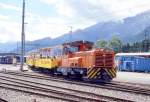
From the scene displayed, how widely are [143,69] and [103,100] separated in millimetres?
39871

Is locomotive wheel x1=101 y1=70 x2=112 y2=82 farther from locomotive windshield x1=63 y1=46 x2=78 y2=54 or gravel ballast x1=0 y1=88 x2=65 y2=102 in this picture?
gravel ballast x1=0 y1=88 x2=65 y2=102

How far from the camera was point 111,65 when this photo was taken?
27.2 meters

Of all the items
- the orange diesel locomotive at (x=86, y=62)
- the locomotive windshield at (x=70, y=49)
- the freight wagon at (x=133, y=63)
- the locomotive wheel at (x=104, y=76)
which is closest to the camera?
the orange diesel locomotive at (x=86, y=62)

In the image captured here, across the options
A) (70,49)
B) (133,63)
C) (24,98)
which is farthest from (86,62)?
(133,63)

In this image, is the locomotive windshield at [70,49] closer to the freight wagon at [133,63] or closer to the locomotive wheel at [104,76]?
the locomotive wheel at [104,76]

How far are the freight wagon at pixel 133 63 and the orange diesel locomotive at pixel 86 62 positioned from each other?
25348mm

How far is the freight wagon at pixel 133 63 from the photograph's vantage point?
5419 centimetres

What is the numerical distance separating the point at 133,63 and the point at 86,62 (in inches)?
1166

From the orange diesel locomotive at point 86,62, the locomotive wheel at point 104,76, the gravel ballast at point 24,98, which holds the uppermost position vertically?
the orange diesel locomotive at point 86,62

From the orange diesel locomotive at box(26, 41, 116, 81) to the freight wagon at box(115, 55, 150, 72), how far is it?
25.3 metres

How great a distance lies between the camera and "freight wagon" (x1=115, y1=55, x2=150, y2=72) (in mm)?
54188

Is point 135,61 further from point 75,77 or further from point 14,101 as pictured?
point 14,101

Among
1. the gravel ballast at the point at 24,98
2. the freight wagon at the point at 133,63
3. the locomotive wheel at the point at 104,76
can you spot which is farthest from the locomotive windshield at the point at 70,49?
the freight wagon at the point at 133,63

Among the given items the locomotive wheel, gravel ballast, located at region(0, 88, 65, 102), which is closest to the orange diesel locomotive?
the locomotive wheel
